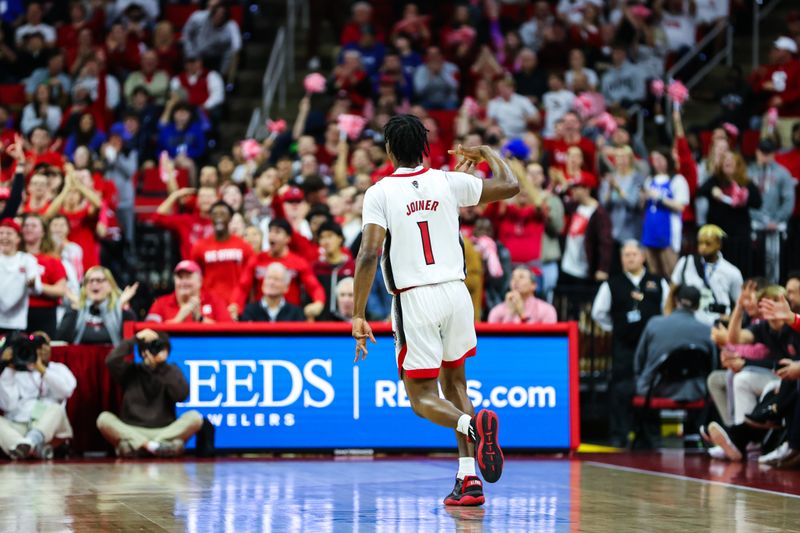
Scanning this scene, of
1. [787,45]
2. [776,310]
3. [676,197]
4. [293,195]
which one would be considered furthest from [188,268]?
[787,45]

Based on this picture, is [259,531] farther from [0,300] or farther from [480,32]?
[480,32]

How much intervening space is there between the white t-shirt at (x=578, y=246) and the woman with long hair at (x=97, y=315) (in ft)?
18.6

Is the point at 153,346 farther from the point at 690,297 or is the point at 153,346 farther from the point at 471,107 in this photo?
the point at 471,107

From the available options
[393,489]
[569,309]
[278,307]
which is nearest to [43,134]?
[278,307]

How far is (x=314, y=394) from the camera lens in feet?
42.2

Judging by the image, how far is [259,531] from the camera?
24.0ft

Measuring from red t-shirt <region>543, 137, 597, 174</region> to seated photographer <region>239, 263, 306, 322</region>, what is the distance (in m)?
5.99

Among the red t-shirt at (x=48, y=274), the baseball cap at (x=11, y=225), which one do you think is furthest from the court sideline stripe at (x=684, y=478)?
the baseball cap at (x=11, y=225)

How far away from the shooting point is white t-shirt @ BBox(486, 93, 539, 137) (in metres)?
20.4

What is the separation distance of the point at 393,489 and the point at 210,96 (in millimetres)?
13500

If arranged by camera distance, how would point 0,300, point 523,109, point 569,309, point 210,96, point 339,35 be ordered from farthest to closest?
point 339,35
point 210,96
point 523,109
point 569,309
point 0,300

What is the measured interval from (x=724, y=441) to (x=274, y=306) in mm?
4521

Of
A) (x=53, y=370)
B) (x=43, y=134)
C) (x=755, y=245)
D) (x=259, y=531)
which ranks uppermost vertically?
(x=43, y=134)

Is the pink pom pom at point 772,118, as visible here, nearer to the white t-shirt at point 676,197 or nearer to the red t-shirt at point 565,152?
the white t-shirt at point 676,197
